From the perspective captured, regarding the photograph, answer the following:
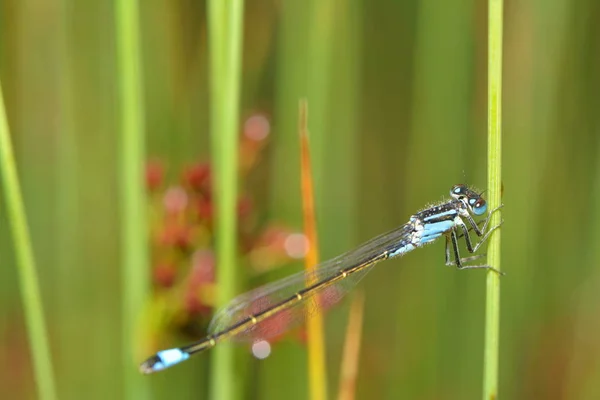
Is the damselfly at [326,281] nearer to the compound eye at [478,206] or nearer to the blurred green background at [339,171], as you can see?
the compound eye at [478,206]

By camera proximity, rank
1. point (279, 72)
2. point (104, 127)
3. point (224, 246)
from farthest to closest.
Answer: point (104, 127), point (279, 72), point (224, 246)

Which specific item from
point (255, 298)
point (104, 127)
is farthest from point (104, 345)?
point (104, 127)

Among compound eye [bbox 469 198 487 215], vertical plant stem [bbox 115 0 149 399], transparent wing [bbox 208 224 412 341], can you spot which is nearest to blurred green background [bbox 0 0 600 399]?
transparent wing [bbox 208 224 412 341]

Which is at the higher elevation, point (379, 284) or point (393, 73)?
point (393, 73)

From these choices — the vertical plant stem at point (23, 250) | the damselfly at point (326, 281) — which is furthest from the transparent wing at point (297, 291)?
the vertical plant stem at point (23, 250)

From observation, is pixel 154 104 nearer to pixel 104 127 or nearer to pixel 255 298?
pixel 104 127

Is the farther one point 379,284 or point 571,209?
point 379,284

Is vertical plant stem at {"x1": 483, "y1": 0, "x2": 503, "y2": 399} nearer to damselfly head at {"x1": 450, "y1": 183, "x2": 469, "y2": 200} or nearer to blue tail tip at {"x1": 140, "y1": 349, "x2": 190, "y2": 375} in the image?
damselfly head at {"x1": 450, "y1": 183, "x2": 469, "y2": 200}
